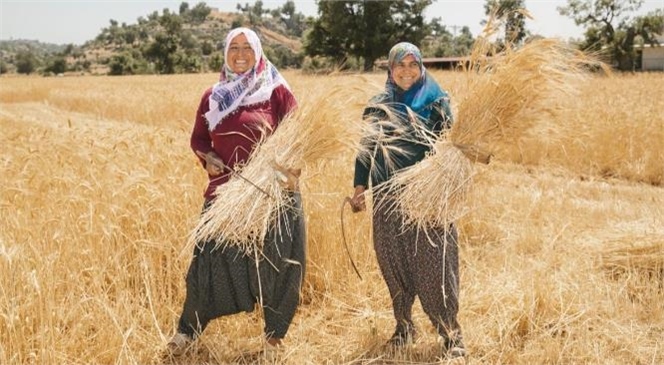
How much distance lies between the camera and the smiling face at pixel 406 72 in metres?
2.39

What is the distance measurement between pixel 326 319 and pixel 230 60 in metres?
1.39

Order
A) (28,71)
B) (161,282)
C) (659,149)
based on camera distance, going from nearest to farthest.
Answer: (161,282)
(659,149)
(28,71)

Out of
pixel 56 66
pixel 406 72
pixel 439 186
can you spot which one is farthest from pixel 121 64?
pixel 439 186

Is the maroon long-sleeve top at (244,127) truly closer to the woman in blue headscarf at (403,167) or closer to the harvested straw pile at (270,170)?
the harvested straw pile at (270,170)

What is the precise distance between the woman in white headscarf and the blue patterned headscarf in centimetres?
46

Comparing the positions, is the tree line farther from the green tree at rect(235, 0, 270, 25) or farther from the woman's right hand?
the green tree at rect(235, 0, 270, 25)

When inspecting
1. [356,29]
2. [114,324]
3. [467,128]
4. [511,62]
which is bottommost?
[114,324]

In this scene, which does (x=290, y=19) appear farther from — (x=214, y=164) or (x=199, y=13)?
(x=214, y=164)

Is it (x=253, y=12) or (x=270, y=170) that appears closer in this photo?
(x=270, y=170)

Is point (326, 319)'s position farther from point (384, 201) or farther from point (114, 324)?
point (114, 324)

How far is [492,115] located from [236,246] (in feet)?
3.85

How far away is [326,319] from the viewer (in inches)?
121

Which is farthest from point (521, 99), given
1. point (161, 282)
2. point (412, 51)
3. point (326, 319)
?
point (161, 282)

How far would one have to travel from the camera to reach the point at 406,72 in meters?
2.41
